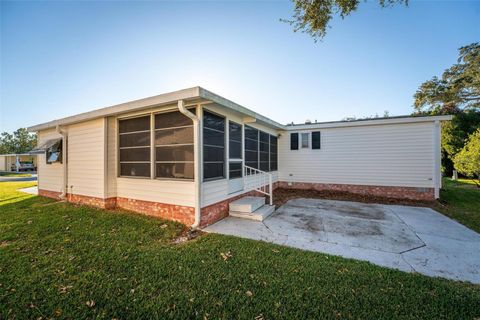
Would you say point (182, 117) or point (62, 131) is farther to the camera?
point (62, 131)

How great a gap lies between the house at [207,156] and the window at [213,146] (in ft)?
0.09

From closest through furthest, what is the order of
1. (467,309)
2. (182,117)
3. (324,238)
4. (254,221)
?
(467,309) < (324,238) < (182,117) < (254,221)

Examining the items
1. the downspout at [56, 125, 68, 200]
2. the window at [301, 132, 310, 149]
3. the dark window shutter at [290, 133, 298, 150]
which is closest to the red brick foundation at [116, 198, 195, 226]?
the downspout at [56, 125, 68, 200]

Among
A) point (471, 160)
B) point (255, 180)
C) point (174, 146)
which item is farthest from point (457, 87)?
point (174, 146)

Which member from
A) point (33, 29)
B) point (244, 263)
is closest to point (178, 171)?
point (244, 263)

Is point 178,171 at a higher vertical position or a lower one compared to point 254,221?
higher

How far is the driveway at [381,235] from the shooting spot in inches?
119

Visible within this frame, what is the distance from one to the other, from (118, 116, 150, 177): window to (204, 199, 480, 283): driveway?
2678 mm

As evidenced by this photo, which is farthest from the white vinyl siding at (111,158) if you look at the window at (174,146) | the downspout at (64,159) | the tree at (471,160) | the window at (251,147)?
the tree at (471,160)

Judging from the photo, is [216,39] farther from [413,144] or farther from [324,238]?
[413,144]

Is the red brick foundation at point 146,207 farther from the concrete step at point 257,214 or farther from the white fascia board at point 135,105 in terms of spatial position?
the white fascia board at point 135,105

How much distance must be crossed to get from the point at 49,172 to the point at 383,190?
14.2m

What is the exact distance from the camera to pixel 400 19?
6.75 meters

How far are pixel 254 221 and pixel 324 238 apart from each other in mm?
1767
